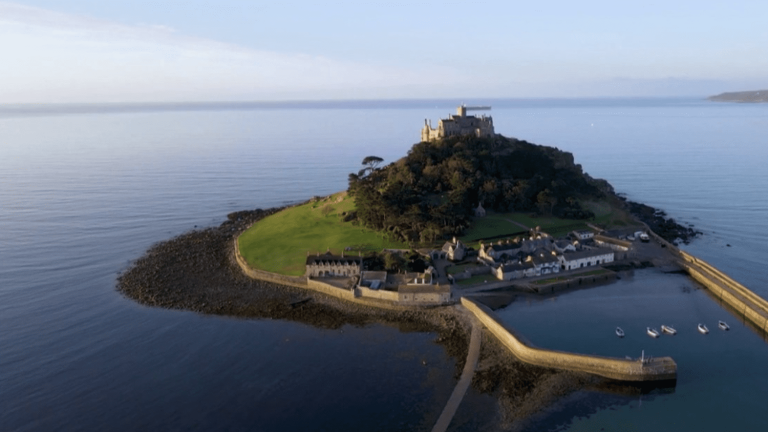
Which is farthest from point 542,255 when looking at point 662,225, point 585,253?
point 662,225

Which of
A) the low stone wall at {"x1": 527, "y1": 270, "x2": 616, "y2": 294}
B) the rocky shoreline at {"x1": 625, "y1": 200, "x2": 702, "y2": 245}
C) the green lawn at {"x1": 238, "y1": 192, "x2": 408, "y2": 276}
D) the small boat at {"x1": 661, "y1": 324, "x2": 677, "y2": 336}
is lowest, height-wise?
the rocky shoreline at {"x1": 625, "y1": 200, "x2": 702, "y2": 245}

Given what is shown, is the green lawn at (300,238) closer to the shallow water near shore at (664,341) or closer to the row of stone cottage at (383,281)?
the row of stone cottage at (383,281)

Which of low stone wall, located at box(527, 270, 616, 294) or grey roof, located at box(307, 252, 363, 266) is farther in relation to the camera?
grey roof, located at box(307, 252, 363, 266)

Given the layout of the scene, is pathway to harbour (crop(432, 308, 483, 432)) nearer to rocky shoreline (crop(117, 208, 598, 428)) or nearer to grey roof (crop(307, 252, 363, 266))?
rocky shoreline (crop(117, 208, 598, 428))

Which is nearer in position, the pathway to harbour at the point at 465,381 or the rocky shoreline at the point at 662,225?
the pathway to harbour at the point at 465,381

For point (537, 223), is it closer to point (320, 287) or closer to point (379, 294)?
point (379, 294)

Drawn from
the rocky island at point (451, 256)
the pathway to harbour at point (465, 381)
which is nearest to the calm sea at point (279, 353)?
the pathway to harbour at point (465, 381)

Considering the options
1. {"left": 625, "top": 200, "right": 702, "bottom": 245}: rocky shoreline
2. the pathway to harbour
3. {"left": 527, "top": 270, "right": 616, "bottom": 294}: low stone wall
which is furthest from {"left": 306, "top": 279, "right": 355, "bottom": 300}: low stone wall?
{"left": 625, "top": 200, "right": 702, "bottom": 245}: rocky shoreline
